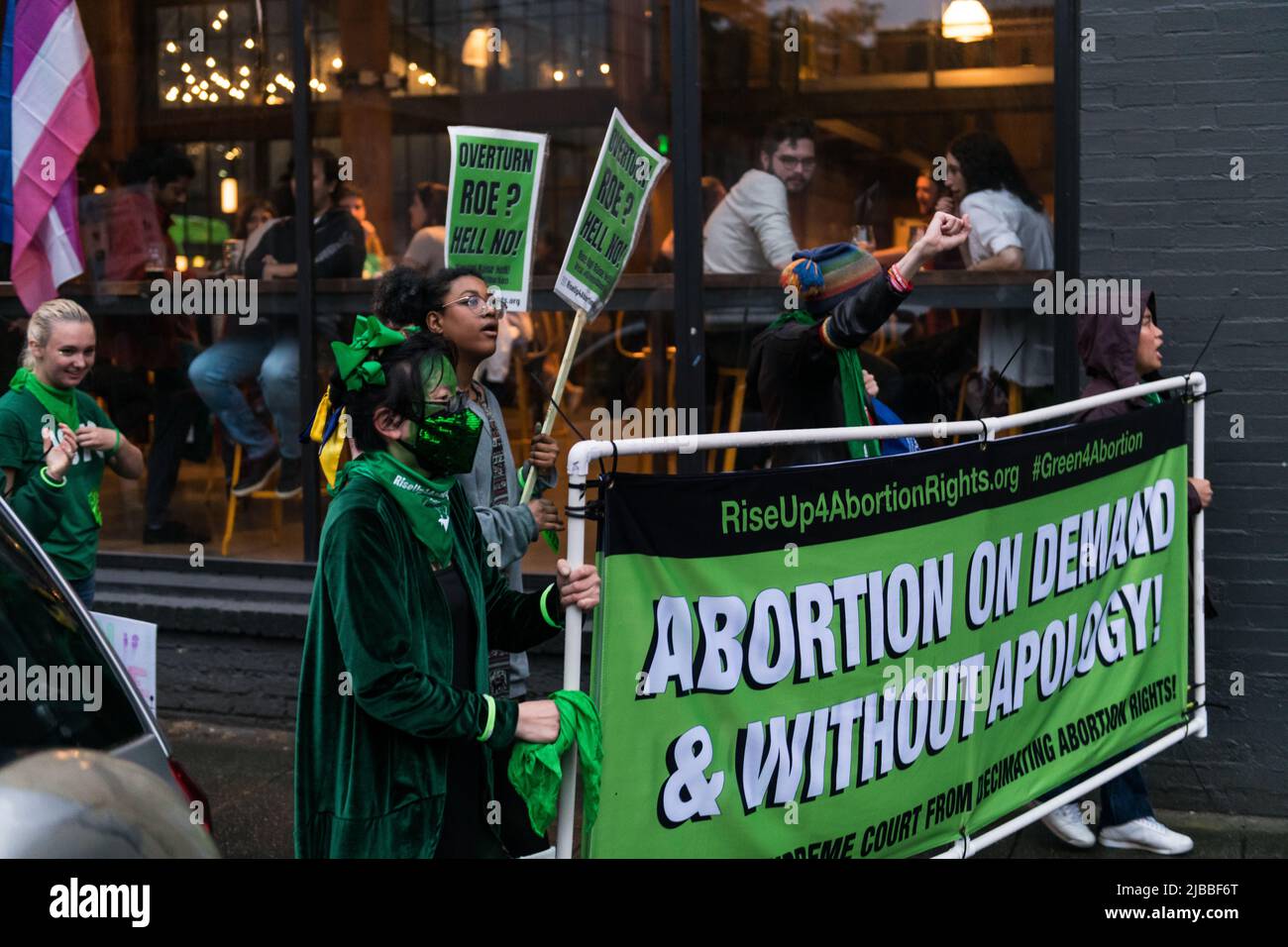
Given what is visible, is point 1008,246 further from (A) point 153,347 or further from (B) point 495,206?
(A) point 153,347

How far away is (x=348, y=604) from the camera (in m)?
3.22

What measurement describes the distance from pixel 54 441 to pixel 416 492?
253cm

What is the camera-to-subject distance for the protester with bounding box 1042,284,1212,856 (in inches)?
221

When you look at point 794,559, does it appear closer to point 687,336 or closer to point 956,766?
point 956,766

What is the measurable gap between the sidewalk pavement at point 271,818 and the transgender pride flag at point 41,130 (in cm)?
267

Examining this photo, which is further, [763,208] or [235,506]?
[235,506]

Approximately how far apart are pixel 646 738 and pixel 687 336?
3.91m

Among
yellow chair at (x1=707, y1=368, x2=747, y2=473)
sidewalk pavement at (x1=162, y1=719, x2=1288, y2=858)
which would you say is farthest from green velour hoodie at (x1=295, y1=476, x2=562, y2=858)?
yellow chair at (x1=707, y1=368, x2=747, y2=473)

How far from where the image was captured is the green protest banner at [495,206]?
477 cm

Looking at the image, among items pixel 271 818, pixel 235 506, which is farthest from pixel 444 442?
pixel 235 506

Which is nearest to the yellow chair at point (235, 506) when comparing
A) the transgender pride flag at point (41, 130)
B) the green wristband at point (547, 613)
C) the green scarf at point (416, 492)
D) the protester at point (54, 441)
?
the transgender pride flag at point (41, 130)

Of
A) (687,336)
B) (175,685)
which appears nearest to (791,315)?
(687,336)

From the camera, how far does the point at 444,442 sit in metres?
3.38

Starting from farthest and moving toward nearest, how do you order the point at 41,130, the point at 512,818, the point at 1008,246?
the point at 41,130 < the point at 1008,246 < the point at 512,818
